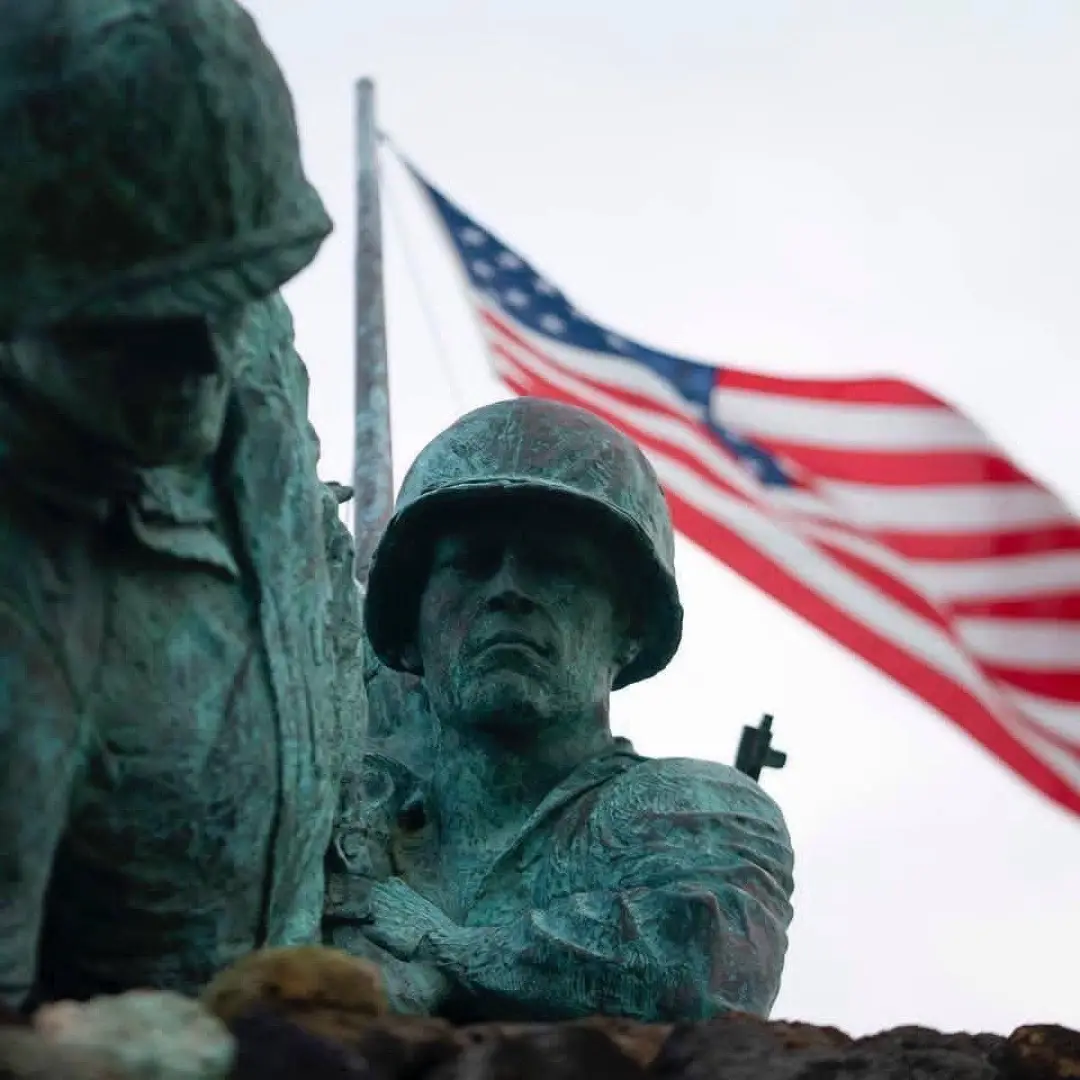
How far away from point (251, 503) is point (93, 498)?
1.09 ft

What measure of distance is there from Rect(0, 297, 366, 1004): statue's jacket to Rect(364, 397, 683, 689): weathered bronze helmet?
1.55 meters

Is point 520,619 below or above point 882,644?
below

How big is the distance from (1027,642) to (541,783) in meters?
5.12

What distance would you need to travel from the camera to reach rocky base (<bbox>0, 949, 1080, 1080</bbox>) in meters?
2.66

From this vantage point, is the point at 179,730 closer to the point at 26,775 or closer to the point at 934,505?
the point at 26,775

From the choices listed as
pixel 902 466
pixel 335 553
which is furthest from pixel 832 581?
pixel 335 553

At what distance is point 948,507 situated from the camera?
34.6 ft

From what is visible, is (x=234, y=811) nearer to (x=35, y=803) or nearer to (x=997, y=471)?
(x=35, y=803)

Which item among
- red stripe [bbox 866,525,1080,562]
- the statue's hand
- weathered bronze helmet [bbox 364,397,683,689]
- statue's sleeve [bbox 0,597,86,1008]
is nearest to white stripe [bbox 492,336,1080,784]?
red stripe [bbox 866,525,1080,562]

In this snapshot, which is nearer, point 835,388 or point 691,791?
point 691,791

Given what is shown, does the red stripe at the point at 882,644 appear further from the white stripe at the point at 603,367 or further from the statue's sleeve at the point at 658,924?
the statue's sleeve at the point at 658,924

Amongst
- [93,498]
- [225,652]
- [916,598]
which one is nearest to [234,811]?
[225,652]

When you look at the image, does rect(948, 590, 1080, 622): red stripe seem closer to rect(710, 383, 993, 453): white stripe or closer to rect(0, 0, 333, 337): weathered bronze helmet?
rect(710, 383, 993, 453): white stripe

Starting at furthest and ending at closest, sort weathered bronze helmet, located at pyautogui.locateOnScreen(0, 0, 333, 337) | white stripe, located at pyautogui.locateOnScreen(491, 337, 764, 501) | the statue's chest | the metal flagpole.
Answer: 1. white stripe, located at pyautogui.locateOnScreen(491, 337, 764, 501)
2. the metal flagpole
3. the statue's chest
4. weathered bronze helmet, located at pyautogui.locateOnScreen(0, 0, 333, 337)
